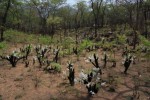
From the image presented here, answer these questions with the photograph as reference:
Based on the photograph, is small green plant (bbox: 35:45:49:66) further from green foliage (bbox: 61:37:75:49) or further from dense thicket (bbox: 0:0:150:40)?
dense thicket (bbox: 0:0:150:40)

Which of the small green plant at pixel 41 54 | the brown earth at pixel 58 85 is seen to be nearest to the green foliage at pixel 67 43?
the small green plant at pixel 41 54

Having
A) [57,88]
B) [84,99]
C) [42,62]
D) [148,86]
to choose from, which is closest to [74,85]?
[57,88]

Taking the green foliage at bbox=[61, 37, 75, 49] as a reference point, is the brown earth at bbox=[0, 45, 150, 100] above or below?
below

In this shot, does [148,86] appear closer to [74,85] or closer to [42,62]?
[74,85]

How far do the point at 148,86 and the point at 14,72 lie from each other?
7.03 meters

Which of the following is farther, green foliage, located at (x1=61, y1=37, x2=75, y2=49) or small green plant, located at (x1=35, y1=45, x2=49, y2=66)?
green foliage, located at (x1=61, y1=37, x2=75, y2=49)

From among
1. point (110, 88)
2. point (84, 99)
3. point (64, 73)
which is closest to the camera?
point (84, 99)

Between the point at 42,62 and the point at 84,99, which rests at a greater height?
the point at 42,62

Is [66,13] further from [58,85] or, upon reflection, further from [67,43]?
[58,85]

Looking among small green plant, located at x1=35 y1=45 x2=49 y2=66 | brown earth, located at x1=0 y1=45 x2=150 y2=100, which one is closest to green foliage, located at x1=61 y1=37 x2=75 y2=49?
small green plant, located at x1=35 y1=45 x2=49 y2=66

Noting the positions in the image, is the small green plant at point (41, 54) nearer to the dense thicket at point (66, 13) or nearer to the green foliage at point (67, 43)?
the green foliage at point (67, 43)

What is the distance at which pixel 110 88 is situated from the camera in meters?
10.9

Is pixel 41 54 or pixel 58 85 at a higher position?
pixel 41 54

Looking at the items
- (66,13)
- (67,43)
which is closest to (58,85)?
(67,43)
